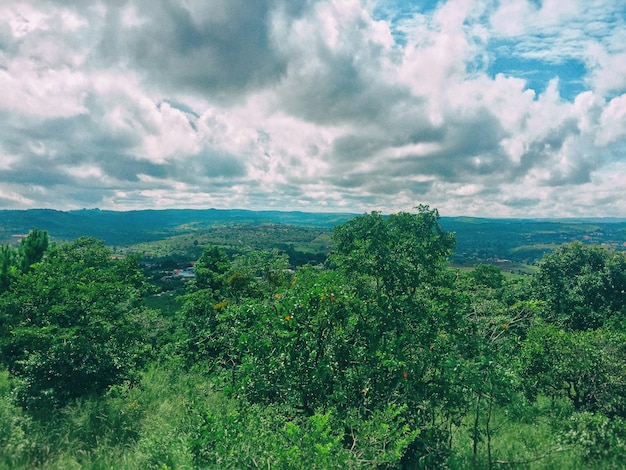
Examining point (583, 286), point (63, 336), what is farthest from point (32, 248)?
point (583, 286)

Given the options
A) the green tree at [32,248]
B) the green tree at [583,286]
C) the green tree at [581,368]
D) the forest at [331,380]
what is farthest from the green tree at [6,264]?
the green tree at [583,286]

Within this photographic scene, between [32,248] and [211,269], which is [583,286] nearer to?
[211,269]

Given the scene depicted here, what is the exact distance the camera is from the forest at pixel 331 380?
8.12 m

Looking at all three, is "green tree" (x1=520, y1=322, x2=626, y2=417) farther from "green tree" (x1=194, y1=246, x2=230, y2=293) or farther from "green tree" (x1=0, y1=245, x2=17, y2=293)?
"green tree" (x1=0, y1=245, x2=17, y2=293)

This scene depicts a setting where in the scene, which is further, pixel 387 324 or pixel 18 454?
pixel 387 324

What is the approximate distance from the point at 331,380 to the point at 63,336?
889 cm

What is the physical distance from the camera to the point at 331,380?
9.37 meters

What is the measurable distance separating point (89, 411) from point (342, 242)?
51.2 feet

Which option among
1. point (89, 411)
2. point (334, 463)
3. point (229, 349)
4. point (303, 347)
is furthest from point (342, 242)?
point (334, 463)

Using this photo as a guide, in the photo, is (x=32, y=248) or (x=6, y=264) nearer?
(x=6, y=264)

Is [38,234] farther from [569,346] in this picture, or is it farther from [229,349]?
[569,346]

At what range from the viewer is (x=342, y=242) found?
74.7ft

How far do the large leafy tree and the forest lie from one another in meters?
0.06

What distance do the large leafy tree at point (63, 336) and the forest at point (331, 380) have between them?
0.21ft
